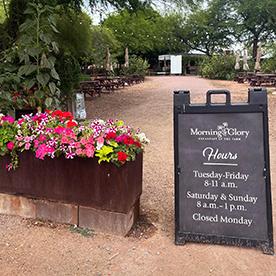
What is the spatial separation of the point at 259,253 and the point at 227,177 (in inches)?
22.3

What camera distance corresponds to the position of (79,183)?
2586 millimetres

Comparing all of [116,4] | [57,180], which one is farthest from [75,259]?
[116,4]

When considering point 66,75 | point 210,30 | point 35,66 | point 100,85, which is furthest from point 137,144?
point 210,30

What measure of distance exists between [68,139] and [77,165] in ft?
0.66

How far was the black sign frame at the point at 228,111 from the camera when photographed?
2.39 metres

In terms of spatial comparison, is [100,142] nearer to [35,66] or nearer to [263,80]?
[35,66]

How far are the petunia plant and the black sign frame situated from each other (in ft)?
1.32

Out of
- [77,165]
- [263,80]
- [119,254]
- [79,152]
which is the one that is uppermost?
[263,80]

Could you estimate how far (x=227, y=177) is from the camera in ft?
8.21

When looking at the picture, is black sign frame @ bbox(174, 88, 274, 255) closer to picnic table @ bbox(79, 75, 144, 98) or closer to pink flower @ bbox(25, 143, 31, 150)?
pink flower @ bbox(25, 143, 31, 150)

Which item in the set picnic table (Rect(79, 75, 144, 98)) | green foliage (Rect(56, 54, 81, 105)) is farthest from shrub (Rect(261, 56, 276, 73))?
green foliage (Rect(56, 54, 81, 105))

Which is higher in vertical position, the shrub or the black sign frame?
the shrub

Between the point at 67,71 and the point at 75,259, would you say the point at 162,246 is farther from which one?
the point at 67,71

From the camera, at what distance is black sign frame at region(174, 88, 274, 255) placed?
7.84 feet
